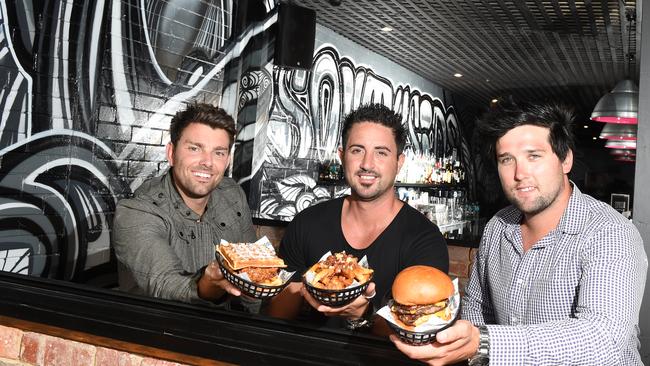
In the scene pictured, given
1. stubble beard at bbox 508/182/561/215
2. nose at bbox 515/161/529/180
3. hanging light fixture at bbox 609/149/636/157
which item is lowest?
stubble beard at bbox 508/182/561/215

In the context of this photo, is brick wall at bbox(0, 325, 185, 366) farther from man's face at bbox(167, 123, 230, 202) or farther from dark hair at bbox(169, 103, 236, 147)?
dark hair at bbox(169, 103, 236, 147)

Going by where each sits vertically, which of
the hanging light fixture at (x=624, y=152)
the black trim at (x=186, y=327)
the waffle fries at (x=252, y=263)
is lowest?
the black trim at (x=186, y=327)

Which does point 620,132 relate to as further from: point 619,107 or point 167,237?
point 167,237

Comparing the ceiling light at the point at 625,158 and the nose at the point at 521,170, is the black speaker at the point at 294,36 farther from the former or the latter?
the ceiling light at the point at 625,158

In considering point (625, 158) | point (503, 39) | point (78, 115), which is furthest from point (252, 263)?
point (625, 158)

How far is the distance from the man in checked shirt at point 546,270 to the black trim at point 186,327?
10.5 inches

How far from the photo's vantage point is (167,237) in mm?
2295

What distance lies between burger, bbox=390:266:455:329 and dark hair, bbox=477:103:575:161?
25.6 inches

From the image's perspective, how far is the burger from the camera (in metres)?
1.25

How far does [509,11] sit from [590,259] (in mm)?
4164

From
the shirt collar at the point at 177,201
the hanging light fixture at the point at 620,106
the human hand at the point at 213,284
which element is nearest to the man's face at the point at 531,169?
the human hand at the point at 213,284

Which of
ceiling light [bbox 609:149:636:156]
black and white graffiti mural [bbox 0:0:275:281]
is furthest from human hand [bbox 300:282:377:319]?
ceiling light [bbox 609:149:636:156]

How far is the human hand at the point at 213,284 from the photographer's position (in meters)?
1.67

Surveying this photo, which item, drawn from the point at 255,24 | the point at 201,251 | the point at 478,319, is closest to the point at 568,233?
the point at 478,319
